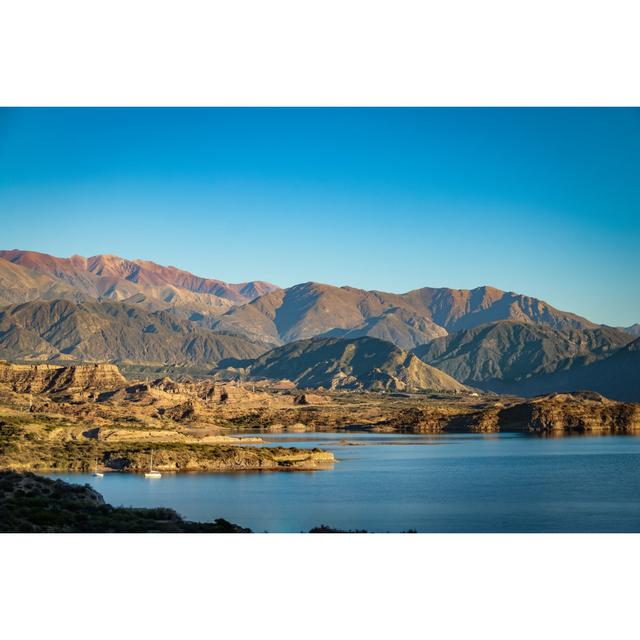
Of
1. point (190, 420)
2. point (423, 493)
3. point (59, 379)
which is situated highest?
point (59, 379)

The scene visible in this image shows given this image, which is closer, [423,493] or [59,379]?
[423,493]

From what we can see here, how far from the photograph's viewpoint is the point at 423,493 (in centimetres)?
5441

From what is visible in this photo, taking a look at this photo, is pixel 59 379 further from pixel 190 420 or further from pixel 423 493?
pixel 423 493

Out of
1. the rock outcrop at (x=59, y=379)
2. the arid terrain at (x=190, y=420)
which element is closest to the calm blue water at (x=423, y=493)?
the arid terrain at (x=190, y=420)

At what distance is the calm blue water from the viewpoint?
4275 centimetres

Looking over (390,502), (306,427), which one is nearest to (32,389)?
(306,427)

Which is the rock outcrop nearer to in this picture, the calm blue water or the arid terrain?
the arid terrain

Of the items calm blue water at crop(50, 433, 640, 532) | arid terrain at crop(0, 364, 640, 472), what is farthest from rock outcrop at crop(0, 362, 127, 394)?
calm blue water at crop(50, 433, 640, 532)

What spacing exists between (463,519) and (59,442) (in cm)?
4146

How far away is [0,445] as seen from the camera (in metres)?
68.0

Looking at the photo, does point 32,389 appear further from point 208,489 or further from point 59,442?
point 208,489

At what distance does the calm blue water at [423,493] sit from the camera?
1683 inches

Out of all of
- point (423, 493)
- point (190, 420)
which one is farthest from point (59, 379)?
point (423, 493)

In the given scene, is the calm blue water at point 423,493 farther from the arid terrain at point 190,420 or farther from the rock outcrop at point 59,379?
the rock outcrop at point 59,379
